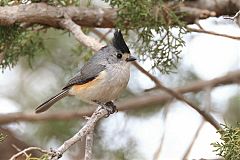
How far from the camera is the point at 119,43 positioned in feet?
10.3

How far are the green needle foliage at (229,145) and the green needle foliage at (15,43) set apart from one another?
4.19 feet

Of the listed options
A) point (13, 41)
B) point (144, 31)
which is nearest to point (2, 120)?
point (13, 41)

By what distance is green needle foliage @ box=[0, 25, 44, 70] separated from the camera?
124 inches

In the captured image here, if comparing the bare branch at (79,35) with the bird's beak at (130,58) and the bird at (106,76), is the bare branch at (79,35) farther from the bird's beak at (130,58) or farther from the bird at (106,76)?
the bird's beak at (130,58)

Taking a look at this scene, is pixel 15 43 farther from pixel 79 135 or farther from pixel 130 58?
pixel 79 135

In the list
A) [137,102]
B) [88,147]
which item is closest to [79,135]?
[88,147]

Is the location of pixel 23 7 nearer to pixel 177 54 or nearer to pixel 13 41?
pixel 13 41

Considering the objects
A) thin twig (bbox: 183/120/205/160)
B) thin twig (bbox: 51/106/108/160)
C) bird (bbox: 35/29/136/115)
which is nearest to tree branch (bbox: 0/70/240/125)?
thin twig (bbox: 183/120/205/160)

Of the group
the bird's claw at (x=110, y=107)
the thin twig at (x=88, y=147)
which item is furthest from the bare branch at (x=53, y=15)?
the thin twig at (x=88, y=147)

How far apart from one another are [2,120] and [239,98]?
132 centimetres

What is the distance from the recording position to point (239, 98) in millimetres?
3697

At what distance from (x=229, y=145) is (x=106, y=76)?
1.06 metres

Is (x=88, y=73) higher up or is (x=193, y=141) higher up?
(x=88, y=73)

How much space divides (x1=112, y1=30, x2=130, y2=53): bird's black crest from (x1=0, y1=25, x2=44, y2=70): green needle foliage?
45 cm
